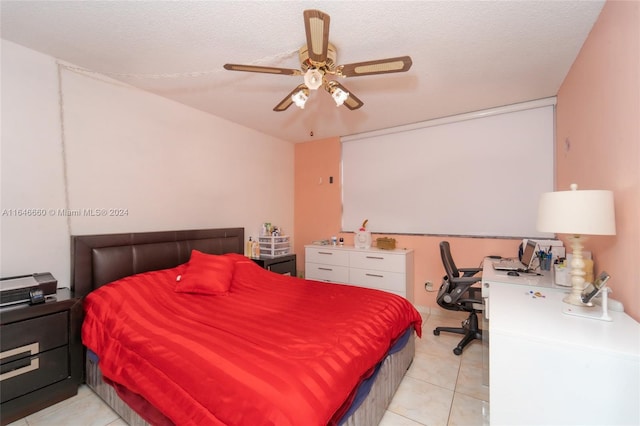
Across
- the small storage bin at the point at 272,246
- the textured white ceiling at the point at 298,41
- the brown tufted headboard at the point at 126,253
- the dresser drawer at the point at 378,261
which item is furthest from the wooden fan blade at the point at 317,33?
the small storage bin at the point at 272,246

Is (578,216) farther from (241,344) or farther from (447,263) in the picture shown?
(241,344)

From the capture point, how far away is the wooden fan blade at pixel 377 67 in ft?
4.95

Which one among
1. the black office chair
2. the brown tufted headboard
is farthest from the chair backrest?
the brown tufted headboard

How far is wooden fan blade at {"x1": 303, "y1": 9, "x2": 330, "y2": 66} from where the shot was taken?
1.24 metres

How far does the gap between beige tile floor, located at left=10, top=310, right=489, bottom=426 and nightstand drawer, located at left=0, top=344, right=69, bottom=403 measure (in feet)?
0.66

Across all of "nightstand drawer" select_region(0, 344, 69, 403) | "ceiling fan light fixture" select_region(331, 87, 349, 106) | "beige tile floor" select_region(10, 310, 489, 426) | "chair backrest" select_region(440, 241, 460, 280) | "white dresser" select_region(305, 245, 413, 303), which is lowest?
"beige tile floor" select_region(10, 310, 489, 426)

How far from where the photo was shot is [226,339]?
4.88 ft

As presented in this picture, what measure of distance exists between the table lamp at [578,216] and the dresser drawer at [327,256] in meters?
2.47

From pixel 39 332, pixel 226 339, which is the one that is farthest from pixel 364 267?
pixel 39 332

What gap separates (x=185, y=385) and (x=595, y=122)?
2.86 meters

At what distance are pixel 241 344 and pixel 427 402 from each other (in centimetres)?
141

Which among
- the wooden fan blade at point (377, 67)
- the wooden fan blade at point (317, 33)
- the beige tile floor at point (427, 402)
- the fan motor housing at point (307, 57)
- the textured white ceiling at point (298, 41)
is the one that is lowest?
the beige tile floor at point (427, 402)

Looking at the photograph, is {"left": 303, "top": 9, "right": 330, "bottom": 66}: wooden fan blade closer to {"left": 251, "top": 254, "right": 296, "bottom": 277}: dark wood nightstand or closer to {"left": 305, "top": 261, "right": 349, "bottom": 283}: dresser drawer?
{"left": 251, "top": 254, "right": 296, "bottom": 277}: dark wood nightstand

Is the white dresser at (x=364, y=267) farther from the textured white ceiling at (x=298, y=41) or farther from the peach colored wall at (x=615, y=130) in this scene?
the textured white ceiling at (x=298, y=41)
